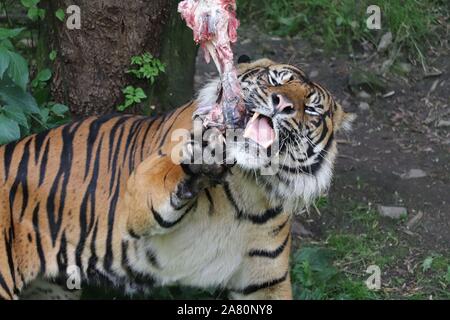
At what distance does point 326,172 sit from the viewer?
4.01m

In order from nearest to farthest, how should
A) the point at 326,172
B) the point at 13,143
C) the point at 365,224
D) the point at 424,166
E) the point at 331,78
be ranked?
1. the point at 326,172
2. the point at 13,143
3. the point at 365,224
4. the point at 424,166
5. the point at 331,78

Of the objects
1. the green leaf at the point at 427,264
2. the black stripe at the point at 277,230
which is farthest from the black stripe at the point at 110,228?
the green leaf at the point at 427,264

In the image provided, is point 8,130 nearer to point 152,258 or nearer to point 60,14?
point 60,14

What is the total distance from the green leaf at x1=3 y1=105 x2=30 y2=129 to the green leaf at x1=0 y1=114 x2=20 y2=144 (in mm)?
70

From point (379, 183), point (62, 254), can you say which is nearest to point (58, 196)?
point (62, 254)

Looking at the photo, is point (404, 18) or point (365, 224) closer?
point (365, 224)

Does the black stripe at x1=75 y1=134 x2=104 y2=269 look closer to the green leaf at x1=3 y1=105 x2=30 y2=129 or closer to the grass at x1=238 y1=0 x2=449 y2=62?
the green leaf at x1=3 y1=105 x2=30 y2=129

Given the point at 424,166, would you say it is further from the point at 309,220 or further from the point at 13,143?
the point at 13,143

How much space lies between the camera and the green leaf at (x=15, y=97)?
4.64 m

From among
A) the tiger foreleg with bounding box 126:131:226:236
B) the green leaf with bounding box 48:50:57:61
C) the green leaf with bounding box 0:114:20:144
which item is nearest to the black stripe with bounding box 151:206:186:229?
the tiger foreleg with bounding box 126:131:226:236

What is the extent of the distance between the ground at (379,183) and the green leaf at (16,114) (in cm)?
166

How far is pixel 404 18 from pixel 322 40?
69 centimetres

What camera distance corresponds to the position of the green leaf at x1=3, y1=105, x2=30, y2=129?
4.57m

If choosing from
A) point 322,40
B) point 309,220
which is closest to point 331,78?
point 322,40
